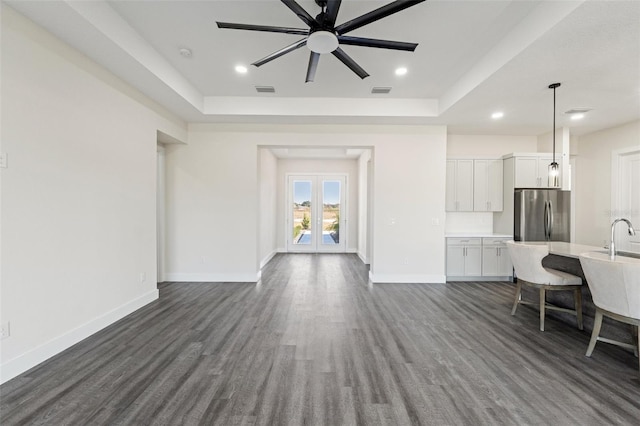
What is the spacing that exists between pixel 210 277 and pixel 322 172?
460cm

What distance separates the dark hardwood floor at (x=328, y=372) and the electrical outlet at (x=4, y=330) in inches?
14.3

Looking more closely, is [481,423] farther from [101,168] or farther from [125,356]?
[101,168]

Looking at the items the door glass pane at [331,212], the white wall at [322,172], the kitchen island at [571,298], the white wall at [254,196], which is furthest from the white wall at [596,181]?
the door glass pane at [331,212]

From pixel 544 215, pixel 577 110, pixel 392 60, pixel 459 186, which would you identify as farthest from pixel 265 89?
pixel 544 215

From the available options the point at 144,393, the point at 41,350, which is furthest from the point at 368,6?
the point at 41,350

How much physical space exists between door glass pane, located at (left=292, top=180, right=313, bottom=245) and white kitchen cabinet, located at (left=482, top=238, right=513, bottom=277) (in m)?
4.70

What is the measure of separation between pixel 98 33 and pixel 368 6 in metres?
2.44

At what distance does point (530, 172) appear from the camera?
205 inches

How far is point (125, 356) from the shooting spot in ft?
8.34

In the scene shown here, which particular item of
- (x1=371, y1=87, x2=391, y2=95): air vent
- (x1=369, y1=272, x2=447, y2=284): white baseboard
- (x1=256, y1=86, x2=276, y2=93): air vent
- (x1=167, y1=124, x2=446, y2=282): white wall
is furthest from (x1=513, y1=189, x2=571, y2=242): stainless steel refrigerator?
(x1=256, y1=86, x2=276, y2=93): air vent

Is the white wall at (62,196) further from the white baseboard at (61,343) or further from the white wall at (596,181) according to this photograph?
the white wall at (596,181)

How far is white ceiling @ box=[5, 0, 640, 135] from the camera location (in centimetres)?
242

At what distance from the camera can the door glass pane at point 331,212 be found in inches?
330

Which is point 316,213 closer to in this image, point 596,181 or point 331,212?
point 331,212
